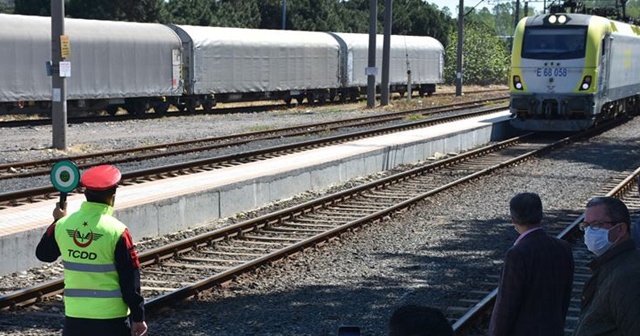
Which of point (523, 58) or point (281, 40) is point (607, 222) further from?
point (281, 40)

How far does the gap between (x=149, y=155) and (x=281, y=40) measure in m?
22.4

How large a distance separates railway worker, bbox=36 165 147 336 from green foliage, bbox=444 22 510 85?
7439cm

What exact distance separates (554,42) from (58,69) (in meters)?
12.4

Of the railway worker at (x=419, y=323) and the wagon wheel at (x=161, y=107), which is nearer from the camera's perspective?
the railway worker at (x=419, y=323)

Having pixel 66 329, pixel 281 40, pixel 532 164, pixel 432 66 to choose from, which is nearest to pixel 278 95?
pixel 281 40

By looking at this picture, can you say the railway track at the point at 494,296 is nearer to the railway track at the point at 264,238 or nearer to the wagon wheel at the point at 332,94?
the railway track at the point at 264,238

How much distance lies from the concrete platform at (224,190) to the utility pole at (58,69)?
480cm

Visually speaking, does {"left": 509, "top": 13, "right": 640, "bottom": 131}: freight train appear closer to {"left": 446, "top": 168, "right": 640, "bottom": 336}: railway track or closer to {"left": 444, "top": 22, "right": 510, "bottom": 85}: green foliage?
{"left": 446, "top": 168, "right": 640, "bottom": 336}: railway track

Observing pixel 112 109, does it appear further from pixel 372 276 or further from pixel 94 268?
pixel 94 268

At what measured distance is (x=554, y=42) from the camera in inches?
1069

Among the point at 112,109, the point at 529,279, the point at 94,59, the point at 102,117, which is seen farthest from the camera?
the point at 112,109

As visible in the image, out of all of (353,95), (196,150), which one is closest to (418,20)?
(353,95)

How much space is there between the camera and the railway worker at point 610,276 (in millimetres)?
4543

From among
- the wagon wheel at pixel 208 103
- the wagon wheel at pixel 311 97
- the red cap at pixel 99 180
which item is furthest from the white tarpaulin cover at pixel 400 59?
the red cap at pixel 99 180
